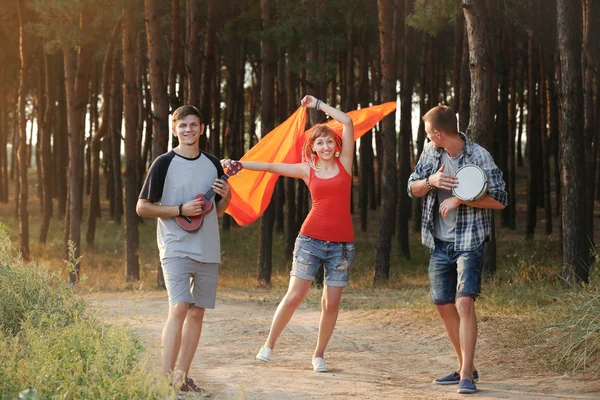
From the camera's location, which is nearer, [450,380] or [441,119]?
[441,119]

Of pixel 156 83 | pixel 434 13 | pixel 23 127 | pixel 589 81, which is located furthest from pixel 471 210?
pixel 23 127

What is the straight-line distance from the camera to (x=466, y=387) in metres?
7.73

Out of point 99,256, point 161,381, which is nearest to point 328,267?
point 161,381

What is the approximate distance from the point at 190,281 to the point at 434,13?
12848mm

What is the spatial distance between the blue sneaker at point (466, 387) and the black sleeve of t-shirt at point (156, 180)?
2.91 m

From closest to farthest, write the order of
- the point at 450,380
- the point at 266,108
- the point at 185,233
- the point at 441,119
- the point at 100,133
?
the point at 185,233
the point at 441,119
the point at 450,380
the point at 266,108
the point at 100,133

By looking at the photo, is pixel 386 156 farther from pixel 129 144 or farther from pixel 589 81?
pixel 589 81

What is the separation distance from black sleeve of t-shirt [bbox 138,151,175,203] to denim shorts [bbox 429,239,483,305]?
238 cm

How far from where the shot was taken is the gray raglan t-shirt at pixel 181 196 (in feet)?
23.8

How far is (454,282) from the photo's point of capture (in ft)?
26.7

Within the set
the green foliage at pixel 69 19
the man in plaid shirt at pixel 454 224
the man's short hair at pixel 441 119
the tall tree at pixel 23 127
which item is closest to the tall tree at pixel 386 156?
the green foliage at pixel 69 19

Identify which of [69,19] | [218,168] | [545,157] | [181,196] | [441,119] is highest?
[69,19]

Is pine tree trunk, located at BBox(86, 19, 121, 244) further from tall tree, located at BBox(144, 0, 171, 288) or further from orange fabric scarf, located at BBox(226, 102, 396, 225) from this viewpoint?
orange fabric scarf, located at BBox(226, 102, 396, 225)

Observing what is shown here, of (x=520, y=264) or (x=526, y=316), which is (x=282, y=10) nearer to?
(x=520, y=264)
